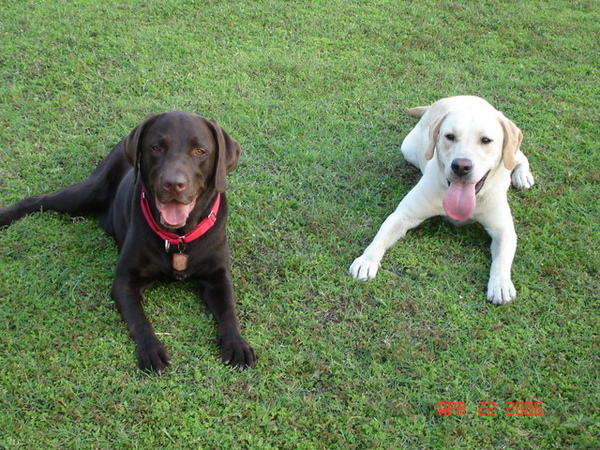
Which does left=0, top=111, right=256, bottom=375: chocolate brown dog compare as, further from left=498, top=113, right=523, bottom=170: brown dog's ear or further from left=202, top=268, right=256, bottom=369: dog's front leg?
left=498, top=113, right=523, bottom=170: brown dog's ear

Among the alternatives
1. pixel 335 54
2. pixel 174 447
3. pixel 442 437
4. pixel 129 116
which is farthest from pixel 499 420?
pixel 335 54

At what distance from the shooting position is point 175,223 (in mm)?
3475

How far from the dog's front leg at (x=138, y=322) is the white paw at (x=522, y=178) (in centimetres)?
322

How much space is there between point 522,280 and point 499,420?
1300mm

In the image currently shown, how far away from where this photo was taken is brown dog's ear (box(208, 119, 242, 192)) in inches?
141

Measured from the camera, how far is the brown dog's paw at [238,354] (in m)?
3.38

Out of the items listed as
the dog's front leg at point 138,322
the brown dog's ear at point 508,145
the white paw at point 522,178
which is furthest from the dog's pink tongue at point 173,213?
the white paw at point 522,178

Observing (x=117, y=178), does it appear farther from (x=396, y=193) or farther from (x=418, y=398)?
(x=418, y=398)

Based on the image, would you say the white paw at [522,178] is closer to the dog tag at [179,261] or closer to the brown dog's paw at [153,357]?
the dog tag at [179,261]

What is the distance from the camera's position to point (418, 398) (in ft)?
10.6

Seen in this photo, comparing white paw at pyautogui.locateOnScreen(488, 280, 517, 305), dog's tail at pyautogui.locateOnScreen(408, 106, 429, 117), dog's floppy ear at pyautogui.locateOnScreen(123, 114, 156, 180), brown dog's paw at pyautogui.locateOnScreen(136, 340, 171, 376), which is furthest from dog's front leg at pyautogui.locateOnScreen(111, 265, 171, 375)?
dog's tail at pyautogui.locateOnScreen(408, 106, 429, 117)
